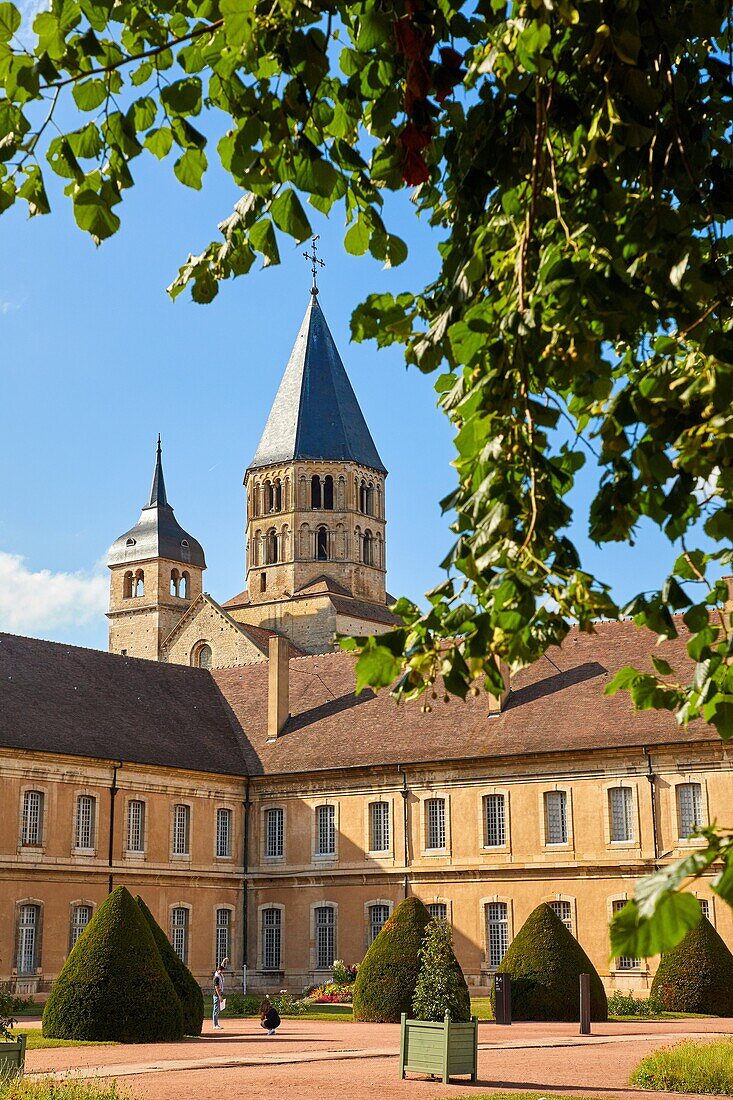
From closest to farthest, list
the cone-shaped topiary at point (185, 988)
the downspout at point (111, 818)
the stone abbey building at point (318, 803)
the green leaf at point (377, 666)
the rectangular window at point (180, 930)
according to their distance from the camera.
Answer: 1. the green leaf at point (377, 666)
2. the cone-shaped topiary at point (185, 988)
3. the stone abbey building at point (318, 803)
4. the downspout at point (111, 818)
5. the rectangular window at point (180, 930)

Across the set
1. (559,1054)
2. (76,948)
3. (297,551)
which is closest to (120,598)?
(297,551)

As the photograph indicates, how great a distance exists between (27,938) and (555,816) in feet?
47.2

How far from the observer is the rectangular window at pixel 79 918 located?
3678cm

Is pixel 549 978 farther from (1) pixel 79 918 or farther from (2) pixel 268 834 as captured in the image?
(2) pixel 268 834

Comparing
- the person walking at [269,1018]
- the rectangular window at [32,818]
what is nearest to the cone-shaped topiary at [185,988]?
the person walking at [269,1018]

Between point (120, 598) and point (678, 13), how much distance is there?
8707 centimetres

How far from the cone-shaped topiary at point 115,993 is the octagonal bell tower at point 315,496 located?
5202cm

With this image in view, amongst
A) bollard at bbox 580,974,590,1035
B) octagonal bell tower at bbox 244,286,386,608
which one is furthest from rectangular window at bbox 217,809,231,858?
octagonal bell tower at bbox 244,286,386,608

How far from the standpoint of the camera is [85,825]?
37.9 metres

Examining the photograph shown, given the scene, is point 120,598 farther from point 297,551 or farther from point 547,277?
point 547,277

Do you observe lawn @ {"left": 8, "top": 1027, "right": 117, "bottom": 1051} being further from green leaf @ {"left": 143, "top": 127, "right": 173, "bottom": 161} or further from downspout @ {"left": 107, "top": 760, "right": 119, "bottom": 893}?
green leaf @ {"left": 143, "top": 127, "right": 173, "bottom": 161}

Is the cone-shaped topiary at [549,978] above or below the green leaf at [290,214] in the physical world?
below

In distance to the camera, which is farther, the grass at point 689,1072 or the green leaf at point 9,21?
the grass at point 689,1072

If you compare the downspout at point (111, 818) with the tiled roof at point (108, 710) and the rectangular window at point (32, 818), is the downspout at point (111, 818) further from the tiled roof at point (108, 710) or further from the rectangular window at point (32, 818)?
the rectangular window at point (32, 818)
